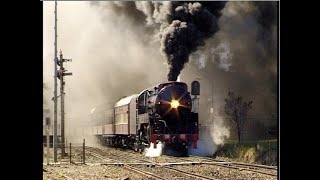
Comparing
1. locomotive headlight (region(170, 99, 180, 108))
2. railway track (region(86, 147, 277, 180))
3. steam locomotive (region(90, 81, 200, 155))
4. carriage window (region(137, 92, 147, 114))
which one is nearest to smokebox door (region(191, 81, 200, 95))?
steam locomotive (region(90, 81, 200, 155))

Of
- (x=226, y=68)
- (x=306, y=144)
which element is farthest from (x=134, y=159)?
(x=306, y=144)

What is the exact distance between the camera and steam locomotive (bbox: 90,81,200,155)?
1608 cm

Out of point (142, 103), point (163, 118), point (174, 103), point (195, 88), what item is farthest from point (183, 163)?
point (142, 103)

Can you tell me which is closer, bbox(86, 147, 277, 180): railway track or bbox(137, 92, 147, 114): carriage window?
bbox(86, 147, 277, 180): railway track

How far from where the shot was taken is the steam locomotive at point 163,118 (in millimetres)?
16078

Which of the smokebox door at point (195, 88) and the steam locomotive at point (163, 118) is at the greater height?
the smokebox door at point (195, 88)

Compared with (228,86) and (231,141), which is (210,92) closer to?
(228,86)

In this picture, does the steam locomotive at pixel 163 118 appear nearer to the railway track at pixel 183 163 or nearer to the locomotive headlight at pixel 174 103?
the locomotive headlight at pixel 174 103

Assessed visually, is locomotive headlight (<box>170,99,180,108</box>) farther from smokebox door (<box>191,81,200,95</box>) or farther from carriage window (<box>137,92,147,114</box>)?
carriage window (<box>137,92,147,114</box>)

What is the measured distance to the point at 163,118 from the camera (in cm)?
1638

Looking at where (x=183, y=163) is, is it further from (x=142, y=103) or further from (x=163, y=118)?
(x=142, y=103)

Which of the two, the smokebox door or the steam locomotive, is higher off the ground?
the smokebox door

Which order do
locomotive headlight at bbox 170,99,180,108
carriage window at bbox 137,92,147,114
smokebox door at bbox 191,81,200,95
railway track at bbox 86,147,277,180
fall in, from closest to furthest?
railway track at bbox 86,147,277,180, smokebox door at bbox 191,81,200,95, locomotive headlight at bbox 170,99,180,108, carriage window at bbox 137,92,147,114

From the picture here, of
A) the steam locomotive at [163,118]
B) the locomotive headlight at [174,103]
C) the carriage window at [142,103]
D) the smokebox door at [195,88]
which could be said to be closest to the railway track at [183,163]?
the steam locomotive at [163,118]
